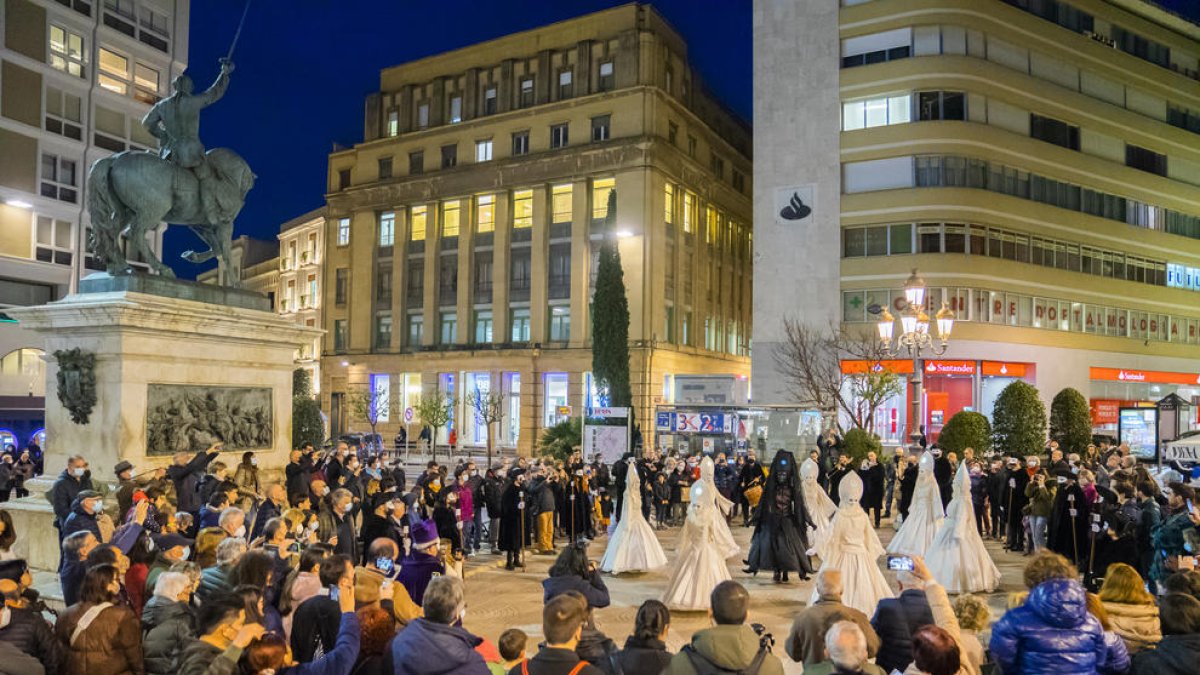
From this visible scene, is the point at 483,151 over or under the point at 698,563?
over

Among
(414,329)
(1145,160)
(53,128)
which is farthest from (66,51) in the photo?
(1145,160)

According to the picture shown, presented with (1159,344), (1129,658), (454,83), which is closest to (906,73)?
(1159,344)

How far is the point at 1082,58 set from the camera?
143 feet

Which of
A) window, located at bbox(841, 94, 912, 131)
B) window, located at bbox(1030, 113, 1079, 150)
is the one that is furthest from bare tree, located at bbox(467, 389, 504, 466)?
window, located at bbox(1030, 113, 1079, 150)

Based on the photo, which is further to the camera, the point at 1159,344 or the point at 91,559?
the point at 1159,344

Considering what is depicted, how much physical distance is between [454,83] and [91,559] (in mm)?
54050

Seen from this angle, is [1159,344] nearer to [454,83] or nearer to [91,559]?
[454,83]

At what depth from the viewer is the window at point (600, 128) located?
168 ft

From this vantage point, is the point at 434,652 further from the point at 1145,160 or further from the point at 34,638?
the point at 1145,160

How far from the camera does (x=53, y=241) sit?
3784cm

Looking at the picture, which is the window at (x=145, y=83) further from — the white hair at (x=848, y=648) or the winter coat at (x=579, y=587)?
the white hair at (x=848, y=648)

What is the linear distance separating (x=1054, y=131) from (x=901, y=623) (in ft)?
140

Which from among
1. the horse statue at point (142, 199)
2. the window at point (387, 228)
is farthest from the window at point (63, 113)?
the horse statue at point (142, 199)

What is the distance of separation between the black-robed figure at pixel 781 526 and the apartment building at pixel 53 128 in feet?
97.4
